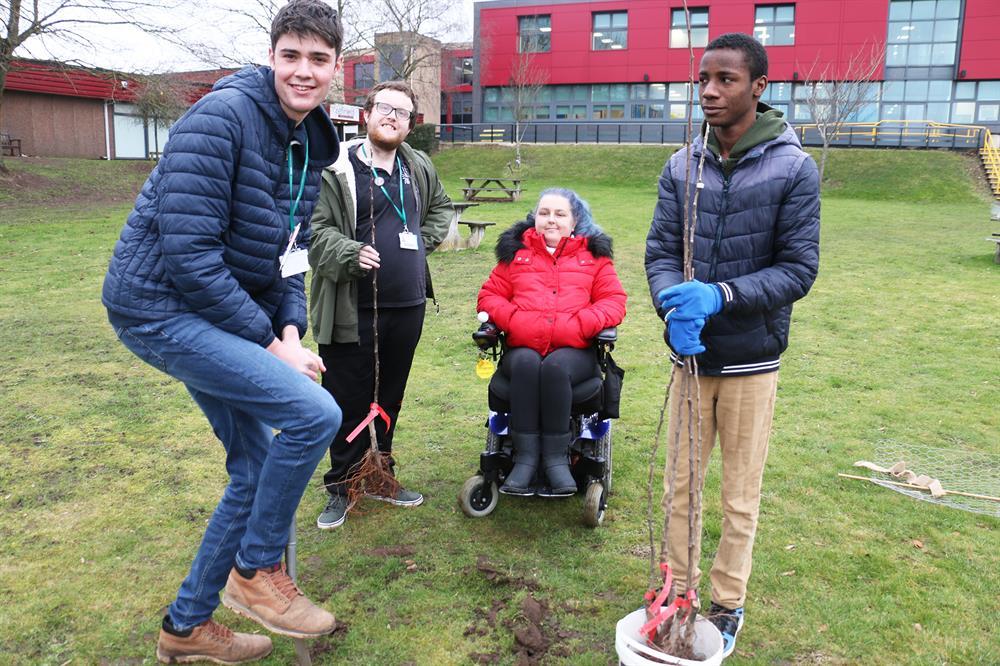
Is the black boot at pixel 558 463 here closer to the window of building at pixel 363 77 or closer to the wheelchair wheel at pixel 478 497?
the wheelchair wheel at pixel 478 497

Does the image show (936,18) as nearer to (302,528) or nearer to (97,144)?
(97,144)

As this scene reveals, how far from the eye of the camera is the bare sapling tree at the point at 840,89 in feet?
93.5

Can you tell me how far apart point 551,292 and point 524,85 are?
37843 mm

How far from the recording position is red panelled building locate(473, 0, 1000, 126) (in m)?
34.9

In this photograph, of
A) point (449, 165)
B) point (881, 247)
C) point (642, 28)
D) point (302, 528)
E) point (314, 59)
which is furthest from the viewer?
point (642, 28)

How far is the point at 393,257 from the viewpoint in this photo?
384 cm

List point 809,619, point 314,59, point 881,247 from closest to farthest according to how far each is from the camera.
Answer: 1. point 314,59
2. point 809,619
3. point 881,247

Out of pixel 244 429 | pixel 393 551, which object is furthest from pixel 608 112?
pixel 244 429

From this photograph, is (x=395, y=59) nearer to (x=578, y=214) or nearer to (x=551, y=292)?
(x=578, y=214)

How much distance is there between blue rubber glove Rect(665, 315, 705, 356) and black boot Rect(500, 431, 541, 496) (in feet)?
4.85

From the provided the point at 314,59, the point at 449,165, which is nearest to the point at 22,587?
the point at 314,59

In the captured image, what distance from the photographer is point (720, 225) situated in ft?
8.66

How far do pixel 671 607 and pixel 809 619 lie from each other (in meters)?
1.17

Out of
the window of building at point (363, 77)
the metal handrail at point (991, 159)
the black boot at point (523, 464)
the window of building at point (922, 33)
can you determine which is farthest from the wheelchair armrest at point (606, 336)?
the window of building at point (922, 33)
